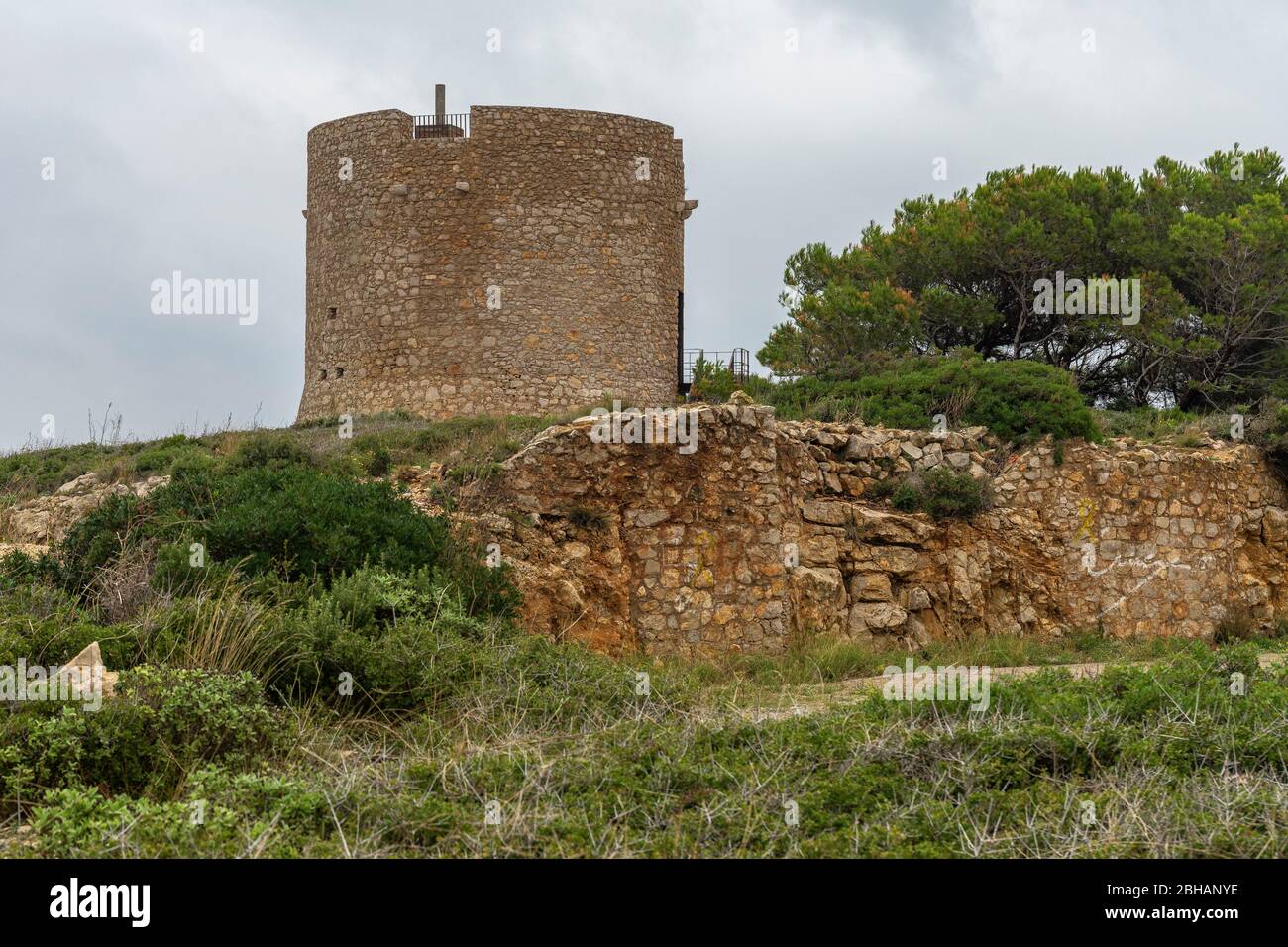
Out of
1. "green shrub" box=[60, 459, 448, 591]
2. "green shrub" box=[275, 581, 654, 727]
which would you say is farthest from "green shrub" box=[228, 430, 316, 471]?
"green shrub" box=[275, 581, 654, 727]

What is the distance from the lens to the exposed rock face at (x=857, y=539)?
1262 centimetres

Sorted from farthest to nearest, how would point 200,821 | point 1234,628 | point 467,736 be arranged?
point 1234,628
point 467,736
point 200,821

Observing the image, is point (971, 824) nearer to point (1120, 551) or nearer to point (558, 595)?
point (558, 595)

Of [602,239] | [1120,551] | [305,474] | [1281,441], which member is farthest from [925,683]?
[602,239]

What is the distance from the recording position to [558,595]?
12102 mm

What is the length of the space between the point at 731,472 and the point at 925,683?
3689 mm

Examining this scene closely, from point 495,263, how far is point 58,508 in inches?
354

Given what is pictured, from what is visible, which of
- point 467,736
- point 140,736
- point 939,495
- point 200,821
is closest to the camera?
point 200,821

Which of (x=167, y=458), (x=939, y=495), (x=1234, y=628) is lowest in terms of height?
(x=1234, y=628)

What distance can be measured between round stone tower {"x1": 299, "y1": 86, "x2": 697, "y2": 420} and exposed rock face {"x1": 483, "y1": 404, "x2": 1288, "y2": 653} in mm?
8562

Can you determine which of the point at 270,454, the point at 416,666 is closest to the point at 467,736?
the point at 416,666

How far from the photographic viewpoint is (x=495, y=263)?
74.6 feet

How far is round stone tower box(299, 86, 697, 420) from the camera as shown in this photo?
22.8 meters

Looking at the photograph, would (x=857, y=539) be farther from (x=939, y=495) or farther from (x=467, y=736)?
(x=467, y=736)
